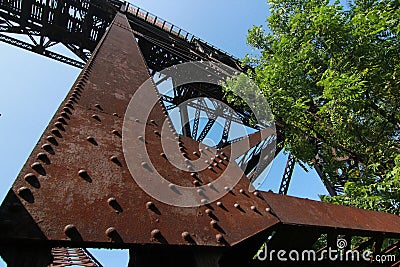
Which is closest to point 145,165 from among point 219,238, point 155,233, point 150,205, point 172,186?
point 172,186

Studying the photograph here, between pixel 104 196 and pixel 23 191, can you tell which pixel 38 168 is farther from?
pixel 104 196

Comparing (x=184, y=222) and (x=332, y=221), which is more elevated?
(x=332, y=221)

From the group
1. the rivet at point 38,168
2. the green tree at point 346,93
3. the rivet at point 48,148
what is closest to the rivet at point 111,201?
the rivet at point 38,168

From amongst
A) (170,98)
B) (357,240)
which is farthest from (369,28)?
(170,98)

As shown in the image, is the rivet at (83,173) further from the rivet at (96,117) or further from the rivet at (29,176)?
the rivet at (96,117)

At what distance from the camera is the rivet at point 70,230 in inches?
42.4

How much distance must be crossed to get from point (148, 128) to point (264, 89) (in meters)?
5.57

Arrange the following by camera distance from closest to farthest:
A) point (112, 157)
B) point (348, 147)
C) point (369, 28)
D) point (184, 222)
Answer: point (184, 222) < point (112, 157) < point (369, 28) < point (348, 147)

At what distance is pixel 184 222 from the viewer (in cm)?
144

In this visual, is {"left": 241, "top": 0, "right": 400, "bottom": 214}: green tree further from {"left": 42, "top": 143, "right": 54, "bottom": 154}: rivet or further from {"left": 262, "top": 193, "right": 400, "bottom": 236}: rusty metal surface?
{"left": 42, "top": 143, "right": 54, "bottom": 154}: rivet

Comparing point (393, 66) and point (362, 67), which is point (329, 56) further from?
point (393, 66)

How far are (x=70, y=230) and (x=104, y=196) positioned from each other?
10.5 inches
